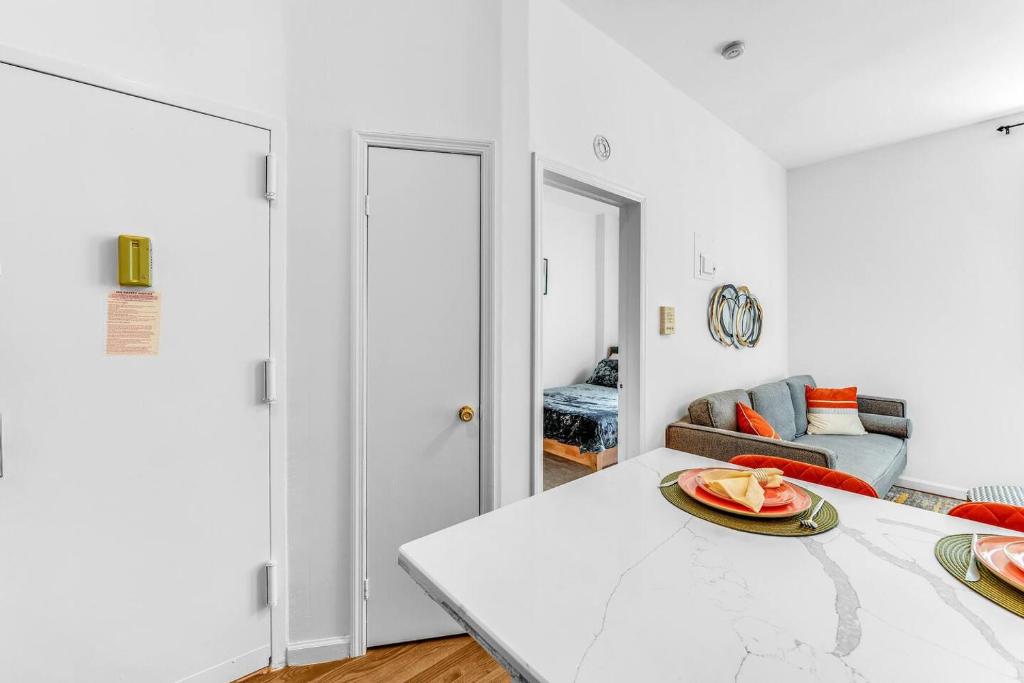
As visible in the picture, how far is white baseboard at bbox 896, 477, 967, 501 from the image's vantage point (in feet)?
11.3

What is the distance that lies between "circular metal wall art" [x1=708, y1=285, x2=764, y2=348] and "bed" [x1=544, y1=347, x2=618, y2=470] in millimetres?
1061

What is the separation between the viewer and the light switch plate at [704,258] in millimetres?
3049

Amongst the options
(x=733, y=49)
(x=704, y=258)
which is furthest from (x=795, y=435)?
(x=733, y=49)

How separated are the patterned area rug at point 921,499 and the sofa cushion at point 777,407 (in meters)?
0.95

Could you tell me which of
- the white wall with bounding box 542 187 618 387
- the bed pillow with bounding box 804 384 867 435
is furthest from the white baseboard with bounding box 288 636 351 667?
the white wall with bounding box 542 187 618 387

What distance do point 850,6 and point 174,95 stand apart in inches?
115

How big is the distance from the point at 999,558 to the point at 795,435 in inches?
117

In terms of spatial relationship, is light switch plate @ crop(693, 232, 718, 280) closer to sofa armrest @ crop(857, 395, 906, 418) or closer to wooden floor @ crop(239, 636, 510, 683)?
sofa armrest @ crop(857, 395, 906, 418)

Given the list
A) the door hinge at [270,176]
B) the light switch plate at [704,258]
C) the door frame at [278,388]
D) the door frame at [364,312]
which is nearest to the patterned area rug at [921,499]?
the light switch plate at [704,258]

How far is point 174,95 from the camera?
1362 millimetres

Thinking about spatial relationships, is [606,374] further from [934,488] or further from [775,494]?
[775,494]

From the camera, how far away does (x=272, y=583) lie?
1552 mm

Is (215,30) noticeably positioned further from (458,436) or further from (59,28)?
(458,436)

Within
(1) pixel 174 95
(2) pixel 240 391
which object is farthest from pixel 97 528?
(1) pixel 174 95
